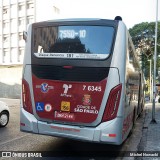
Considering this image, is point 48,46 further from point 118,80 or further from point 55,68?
point 118,80

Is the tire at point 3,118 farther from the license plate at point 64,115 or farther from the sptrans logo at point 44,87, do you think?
the license plate at point 64,115

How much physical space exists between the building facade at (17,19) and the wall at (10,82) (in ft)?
25.3

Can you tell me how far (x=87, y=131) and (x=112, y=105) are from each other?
2.62 ft

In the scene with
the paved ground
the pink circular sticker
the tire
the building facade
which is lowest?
the paved ground

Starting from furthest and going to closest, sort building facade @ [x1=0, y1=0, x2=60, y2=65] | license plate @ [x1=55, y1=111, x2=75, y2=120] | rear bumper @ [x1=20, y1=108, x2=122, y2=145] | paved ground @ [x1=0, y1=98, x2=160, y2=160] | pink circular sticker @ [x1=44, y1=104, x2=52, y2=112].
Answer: building facade @ [x1=0, y1=0, x2=60, y2=65] < paved ground @ [x1=0, y1=98, x2=160, y2=160] < pink circular sticker @ [x1=44, y1=104, x2=52, y2=112] < license plate @ [x1=55, y1=111, x2=75, y2=120] < rear bumper @ [x1=20, y1=108, x2=122, y2=145]

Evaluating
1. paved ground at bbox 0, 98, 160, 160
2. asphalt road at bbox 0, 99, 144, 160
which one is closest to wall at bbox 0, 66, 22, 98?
paved ground at bbox 0, 98, 160, 160

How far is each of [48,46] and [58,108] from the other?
1.51 metres

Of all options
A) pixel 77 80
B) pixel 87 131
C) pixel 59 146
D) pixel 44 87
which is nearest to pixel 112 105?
pixel 87 131

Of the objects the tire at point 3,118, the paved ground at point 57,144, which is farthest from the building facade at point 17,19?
the paved ground at point 57,144

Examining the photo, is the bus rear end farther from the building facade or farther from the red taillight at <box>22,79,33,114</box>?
the building facade

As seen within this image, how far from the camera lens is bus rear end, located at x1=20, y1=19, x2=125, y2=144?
6090 mm

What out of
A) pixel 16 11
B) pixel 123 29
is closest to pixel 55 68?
pixel 123 29

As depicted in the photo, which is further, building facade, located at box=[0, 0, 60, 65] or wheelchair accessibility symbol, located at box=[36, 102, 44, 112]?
building facade, located at box=[0, 0, 60, 65]

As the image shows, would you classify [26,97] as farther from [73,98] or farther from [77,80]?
[77,80]
